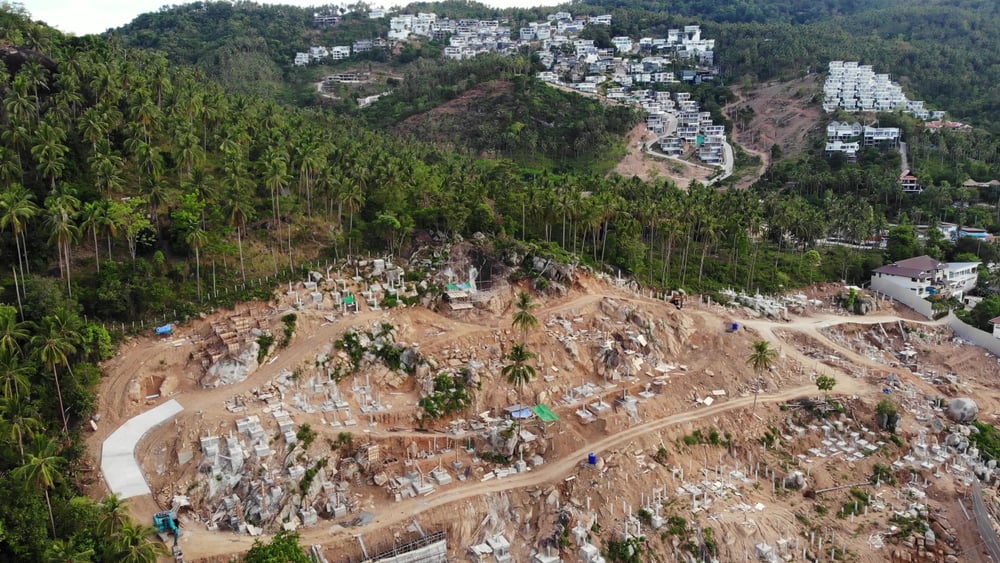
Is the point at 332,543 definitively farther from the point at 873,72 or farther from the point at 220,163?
the point at 873,72

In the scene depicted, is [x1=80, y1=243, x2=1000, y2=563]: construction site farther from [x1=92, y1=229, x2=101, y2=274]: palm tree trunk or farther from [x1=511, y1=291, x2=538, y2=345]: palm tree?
[x1=92, y1=229, x2=101, y2=274]: palm tree trunk

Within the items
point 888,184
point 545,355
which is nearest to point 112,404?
point 545,355

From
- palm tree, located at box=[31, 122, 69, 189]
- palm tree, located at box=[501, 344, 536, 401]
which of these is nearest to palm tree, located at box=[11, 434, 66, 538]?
palm tree, located at box=[31, 122, 69, 189]

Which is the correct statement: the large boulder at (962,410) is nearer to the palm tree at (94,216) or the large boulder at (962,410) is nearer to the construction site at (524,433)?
the construction site at (524,433)

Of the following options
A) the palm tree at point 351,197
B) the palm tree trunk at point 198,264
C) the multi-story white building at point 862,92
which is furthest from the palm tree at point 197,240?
the multi-story white building at point 862,92

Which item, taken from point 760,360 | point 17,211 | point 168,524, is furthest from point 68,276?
point 760,360
